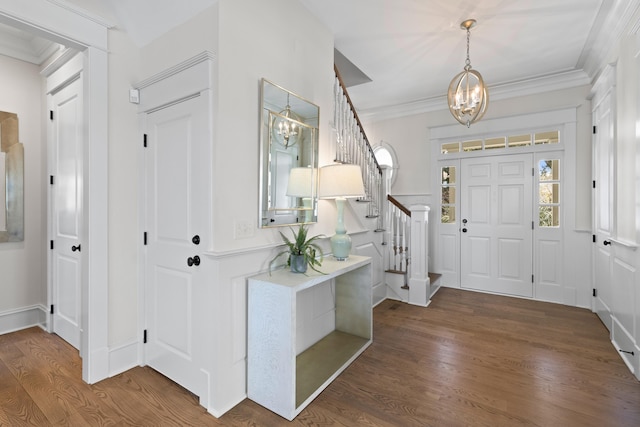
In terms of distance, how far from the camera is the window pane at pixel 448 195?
4.68m

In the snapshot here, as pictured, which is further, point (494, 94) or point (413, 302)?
point (494, 94)

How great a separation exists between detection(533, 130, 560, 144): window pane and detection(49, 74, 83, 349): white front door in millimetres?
5132

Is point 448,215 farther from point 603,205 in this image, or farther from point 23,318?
point 23,318

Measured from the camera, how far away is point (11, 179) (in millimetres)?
2926

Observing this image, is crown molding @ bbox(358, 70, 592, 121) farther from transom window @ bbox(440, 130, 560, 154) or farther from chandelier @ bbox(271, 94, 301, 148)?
chandelier @ bbox(271, 94, 301, 148)

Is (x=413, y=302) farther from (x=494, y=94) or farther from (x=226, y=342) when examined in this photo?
(x=494, y=94)

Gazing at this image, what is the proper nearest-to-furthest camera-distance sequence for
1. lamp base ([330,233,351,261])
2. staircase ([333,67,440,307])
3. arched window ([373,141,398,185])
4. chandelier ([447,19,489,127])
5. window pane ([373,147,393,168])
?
lamp base ([330,233,351,261]), chandelier ([447,19,489,127]), staircase ([333,67,440,307]), arched window ([373,141,398,185]), window pane ([373,147,393,168])

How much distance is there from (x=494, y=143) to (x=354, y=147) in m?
2.34

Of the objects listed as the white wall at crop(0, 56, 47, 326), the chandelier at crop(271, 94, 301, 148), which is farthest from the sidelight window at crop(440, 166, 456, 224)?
the white wall at crop(0, 56, 47, 326)

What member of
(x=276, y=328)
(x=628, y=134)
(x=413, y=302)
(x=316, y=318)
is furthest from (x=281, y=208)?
(x=628, y=134)

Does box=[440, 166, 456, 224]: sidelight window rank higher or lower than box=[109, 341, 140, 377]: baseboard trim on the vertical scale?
higher

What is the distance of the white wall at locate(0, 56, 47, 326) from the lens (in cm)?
293

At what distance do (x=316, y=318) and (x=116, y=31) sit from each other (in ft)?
8.97

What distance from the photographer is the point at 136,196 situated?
238 centimetres
